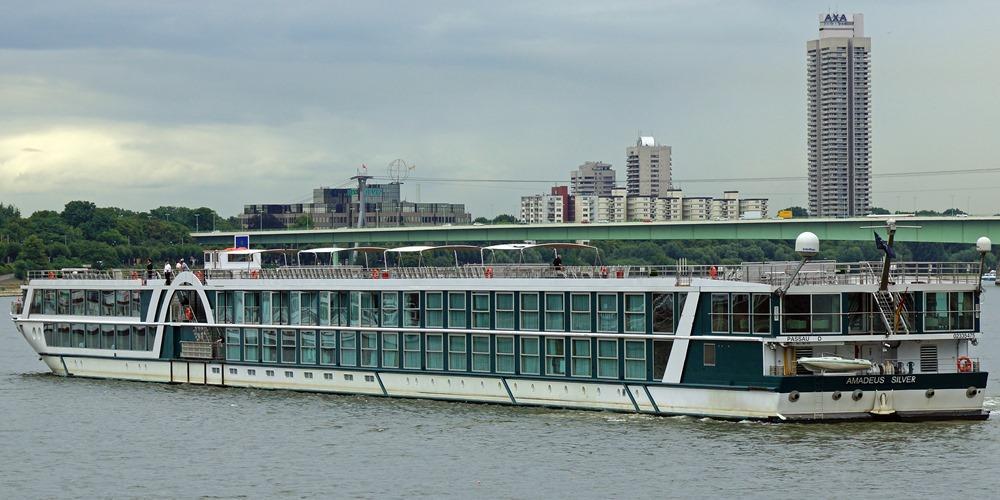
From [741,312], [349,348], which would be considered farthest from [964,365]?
[349,348]

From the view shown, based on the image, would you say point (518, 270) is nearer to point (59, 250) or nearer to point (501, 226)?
point (501, 226)

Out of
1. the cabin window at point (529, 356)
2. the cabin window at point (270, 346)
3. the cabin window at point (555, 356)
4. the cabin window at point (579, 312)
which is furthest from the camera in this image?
the cabin window at point (270, 346)

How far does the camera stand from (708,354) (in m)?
42.1

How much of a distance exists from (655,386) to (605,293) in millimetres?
3350

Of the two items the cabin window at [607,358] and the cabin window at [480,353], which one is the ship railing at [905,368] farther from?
the cabin window at [480,353]

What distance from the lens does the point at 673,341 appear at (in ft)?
141

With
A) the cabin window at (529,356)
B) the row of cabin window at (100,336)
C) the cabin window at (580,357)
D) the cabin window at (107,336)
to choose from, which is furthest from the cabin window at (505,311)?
the cabin window at (107,336)

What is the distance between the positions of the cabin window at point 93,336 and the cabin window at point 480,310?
18.4m

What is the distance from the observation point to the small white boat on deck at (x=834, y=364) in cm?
4031

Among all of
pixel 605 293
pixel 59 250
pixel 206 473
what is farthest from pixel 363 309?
pixel 59 250

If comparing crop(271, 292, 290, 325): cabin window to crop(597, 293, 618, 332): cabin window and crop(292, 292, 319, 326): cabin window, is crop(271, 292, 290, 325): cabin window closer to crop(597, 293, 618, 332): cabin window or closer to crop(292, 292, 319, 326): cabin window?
crop(292, 292, 319, 326): cabin window

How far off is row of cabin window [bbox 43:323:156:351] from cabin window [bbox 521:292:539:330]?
17105mm

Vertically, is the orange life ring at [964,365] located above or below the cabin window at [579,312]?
below

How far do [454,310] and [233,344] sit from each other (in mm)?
10478
